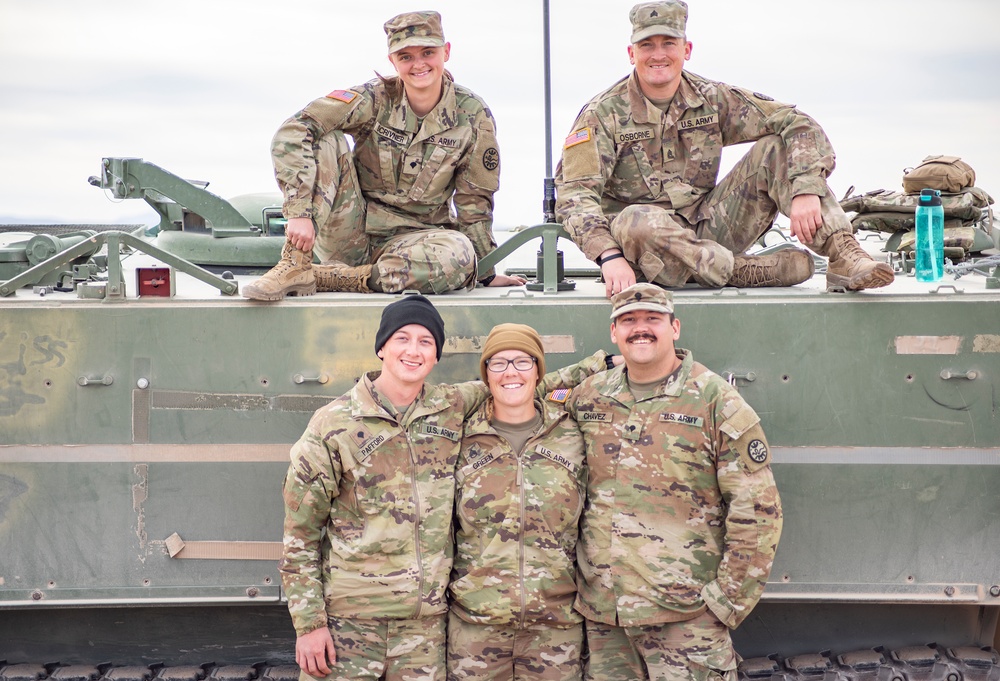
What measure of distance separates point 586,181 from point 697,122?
1.78 feet

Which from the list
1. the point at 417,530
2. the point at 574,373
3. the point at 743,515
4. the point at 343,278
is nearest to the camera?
the point at 743,515

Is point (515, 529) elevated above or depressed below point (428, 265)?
below

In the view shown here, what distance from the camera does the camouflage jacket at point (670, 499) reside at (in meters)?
3.62

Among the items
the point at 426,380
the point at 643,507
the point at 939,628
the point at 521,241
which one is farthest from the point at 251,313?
the point at 939,628

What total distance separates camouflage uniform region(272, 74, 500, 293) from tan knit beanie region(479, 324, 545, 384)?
0.73m

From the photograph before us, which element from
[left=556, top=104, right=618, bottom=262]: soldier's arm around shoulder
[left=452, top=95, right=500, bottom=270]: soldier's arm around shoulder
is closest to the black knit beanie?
[left=556, top=104, right=618, bottom=262]: soldier's arm around shoulder

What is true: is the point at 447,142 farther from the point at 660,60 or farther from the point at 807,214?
the point at 807,214

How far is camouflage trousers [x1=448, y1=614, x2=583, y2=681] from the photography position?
148 inches

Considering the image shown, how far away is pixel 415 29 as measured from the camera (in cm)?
448

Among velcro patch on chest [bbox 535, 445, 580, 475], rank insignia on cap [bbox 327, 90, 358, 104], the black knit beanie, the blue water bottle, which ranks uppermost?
rank insignia on cap [bbox 327, 90, 358, 104]

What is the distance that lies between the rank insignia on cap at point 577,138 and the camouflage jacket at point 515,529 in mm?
1367

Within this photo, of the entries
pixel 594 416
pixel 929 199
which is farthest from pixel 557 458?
pixel 929 199

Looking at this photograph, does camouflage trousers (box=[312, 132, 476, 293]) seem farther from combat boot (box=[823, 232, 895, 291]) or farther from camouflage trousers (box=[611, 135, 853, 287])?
combat boot (box=[823, 232, 895, 291])

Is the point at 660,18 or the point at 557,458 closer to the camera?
the point at 557,458
